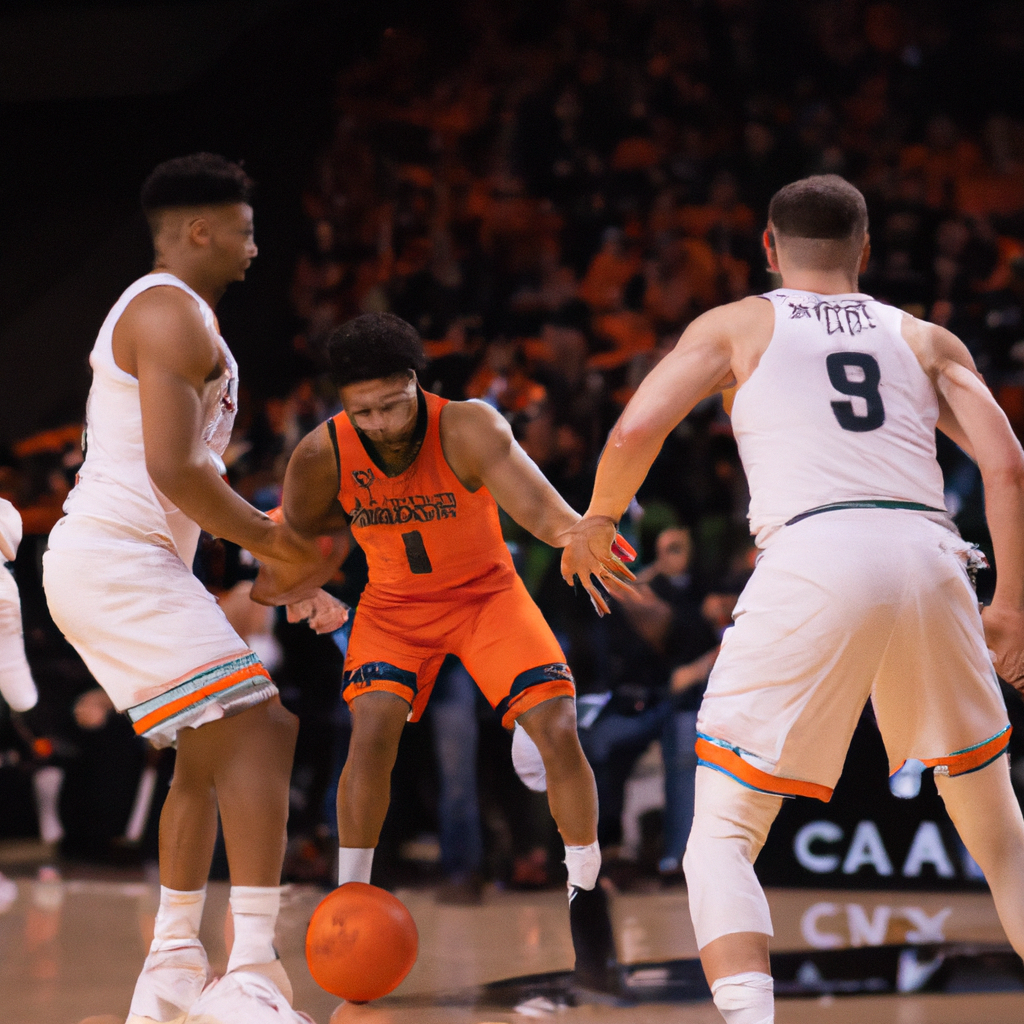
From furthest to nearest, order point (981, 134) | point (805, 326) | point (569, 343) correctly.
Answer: point (981, 134) → point (569, 343) → point (805, 326)

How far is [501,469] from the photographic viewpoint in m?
3.51

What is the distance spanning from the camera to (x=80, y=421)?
8844 mm

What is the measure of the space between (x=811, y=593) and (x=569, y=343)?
4876 mm

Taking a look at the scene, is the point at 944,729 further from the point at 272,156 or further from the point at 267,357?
the point at 272,156

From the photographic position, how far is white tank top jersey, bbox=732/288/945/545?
255 centimetres

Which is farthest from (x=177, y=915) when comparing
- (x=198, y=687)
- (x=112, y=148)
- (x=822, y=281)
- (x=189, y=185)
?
(x=112, y=148)

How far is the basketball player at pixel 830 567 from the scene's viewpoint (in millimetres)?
2436

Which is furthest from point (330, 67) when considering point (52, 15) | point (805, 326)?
point (805, 326)

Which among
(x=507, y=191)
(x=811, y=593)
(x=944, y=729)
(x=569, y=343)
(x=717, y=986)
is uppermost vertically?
(x=507, y=191)

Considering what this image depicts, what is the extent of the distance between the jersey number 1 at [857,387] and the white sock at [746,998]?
1.09 metres

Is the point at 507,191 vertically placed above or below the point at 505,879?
above

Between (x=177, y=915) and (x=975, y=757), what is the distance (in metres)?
1.88

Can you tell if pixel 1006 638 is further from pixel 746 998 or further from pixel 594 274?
pixel 594 274

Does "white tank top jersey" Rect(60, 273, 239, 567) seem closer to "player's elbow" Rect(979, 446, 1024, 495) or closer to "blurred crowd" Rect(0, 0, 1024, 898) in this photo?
"player's elbow" Rect(979, 446, 1024, 495)
